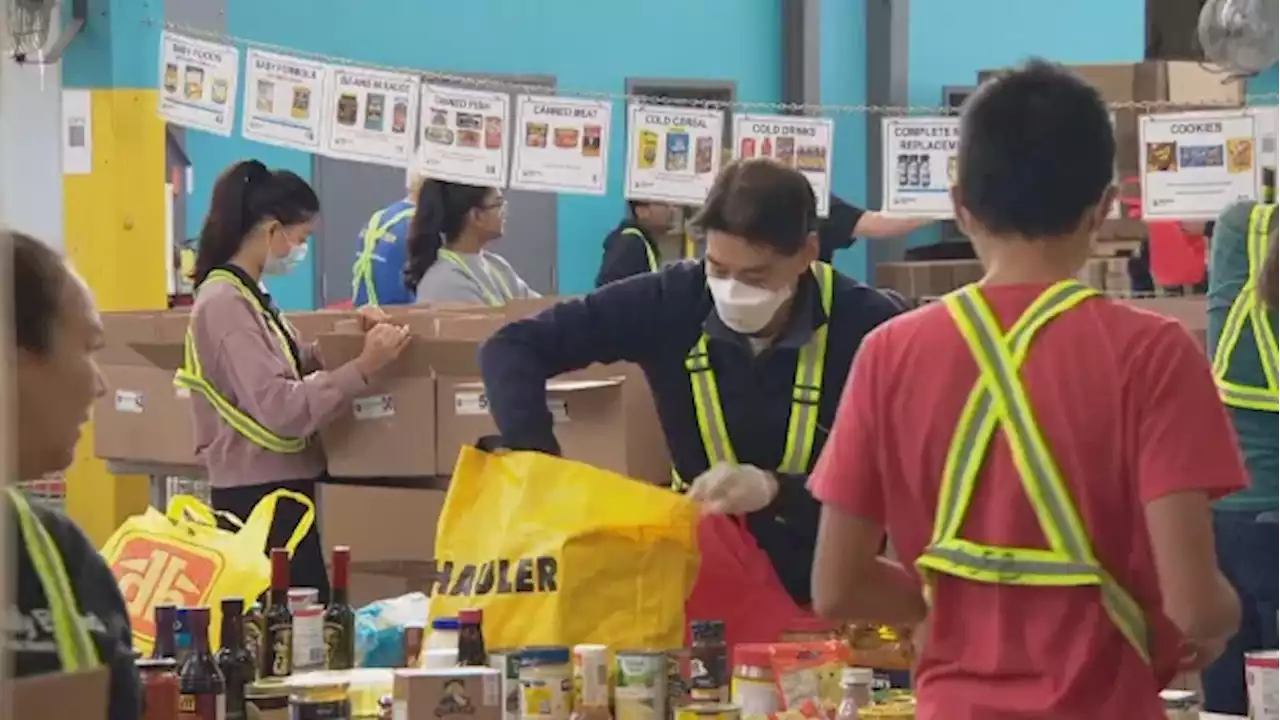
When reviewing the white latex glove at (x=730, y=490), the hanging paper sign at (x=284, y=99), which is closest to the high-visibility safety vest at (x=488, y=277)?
the hanging paper sign at (x=284, y=99)

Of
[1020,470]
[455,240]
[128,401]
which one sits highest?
[455,240]

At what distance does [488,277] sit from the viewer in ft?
19.5

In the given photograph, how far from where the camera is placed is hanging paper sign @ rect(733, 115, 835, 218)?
5488mm

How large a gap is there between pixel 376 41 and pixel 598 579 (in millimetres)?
6912

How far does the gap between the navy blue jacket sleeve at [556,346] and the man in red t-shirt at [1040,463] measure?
5.01 ft

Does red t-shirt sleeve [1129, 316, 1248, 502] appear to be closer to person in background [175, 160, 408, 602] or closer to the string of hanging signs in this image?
person in background [175, 160, 408, 602]

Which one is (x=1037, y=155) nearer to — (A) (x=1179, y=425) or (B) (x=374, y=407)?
(A) (x=1179, y=425)

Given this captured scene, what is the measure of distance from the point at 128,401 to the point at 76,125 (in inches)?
57.7

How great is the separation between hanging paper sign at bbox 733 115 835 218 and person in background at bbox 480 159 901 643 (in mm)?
1877

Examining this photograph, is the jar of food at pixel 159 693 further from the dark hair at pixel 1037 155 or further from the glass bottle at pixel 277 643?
the dark hair at pixel 1037 155

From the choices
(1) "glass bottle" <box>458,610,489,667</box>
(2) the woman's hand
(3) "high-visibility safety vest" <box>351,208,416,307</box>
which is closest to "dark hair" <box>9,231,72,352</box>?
(1) "glass bottle" <box>458,610,489,667</box>

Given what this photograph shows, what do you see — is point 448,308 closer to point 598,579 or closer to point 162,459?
point 162,459

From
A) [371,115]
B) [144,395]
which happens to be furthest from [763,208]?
[144,395]

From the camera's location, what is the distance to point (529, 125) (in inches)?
216
